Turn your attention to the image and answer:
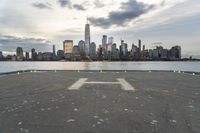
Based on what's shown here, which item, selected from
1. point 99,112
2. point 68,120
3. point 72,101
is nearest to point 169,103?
point 99,112

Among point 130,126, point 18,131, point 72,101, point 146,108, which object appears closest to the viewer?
point 18,131

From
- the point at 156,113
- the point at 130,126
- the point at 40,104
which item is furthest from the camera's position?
the point at 40,104

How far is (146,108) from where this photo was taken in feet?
26.3

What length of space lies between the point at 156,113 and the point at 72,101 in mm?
3395

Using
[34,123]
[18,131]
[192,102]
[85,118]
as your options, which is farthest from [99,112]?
[192,102]

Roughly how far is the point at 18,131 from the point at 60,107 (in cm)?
260

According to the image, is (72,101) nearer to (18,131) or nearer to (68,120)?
(68,120)

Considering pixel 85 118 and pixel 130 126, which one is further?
pixel 85 118

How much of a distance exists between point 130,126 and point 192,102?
14.1 feet

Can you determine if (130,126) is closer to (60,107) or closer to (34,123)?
(34,123)

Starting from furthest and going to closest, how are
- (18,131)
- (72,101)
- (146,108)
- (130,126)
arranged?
(72,101)
(146,108)
(130,126)
(18,131)

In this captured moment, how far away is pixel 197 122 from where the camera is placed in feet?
20.8

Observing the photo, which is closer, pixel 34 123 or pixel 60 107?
pixel 34 123

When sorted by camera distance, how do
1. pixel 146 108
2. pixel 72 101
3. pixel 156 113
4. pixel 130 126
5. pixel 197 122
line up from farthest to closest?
1. pixel 72 101
2. pixel 146 108
3. pixel 156 113
4. pixel 197 122
5. pixel 130 126
